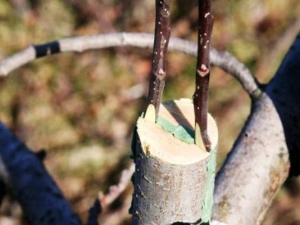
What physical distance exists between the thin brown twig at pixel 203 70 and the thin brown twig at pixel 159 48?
31 mm

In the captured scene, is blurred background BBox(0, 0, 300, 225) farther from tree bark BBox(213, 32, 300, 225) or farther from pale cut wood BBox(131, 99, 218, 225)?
pale cut wood BBox(131, 99, 218, 225)

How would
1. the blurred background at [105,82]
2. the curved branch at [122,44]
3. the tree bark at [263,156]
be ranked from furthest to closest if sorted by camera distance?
1. the blurred background at [105,82]
2. the curved branch at [122,44]
3. the tree bark at [263,156]

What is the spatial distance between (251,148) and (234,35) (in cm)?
209

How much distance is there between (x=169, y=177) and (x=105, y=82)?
2289 millimetres

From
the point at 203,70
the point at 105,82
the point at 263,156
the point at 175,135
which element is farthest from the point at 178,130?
the point at 105,82

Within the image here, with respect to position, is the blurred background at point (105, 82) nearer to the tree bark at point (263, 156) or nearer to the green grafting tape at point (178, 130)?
the tree bark at point (263, 156)

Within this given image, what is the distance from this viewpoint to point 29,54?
3.87 ft

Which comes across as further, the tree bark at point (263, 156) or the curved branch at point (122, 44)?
the curved branch at point (122, 44)

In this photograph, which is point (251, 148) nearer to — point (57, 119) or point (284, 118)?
point (284, 118)

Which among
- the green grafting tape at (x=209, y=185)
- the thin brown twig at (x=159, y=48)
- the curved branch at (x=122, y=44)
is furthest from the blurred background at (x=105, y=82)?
the thin brown twig at (x=159, y=48)

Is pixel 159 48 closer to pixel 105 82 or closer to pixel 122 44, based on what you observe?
pixel 122 44

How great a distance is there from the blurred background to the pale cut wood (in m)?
1.82

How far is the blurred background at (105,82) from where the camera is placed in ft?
8.66

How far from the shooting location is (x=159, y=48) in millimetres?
619
